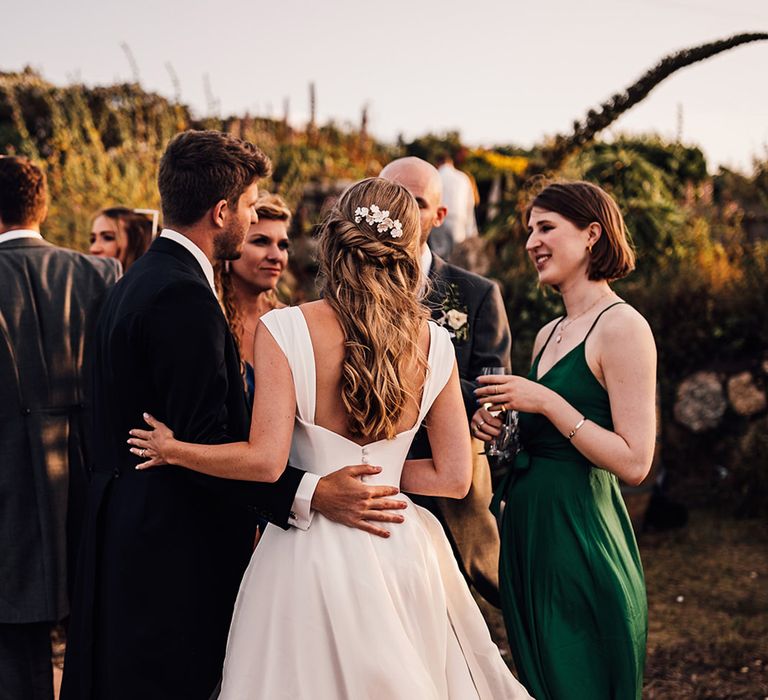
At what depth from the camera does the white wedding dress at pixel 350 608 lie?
2.35 m

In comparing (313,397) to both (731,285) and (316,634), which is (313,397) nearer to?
(316,634)

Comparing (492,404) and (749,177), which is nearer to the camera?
(492,404)

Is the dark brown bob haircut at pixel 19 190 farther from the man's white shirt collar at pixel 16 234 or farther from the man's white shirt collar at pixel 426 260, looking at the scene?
the man's white shirt collar at pixel 426 260

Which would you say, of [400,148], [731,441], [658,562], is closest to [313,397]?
[658,562]

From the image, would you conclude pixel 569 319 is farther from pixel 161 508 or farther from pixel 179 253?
pixel 161 508

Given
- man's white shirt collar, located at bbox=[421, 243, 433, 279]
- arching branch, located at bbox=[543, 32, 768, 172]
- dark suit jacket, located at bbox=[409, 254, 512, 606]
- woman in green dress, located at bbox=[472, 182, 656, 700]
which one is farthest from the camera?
arching branch, located at bbox=[543, 32, 768, 172]

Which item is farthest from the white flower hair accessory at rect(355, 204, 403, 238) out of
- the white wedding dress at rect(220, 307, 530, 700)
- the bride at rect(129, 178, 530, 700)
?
the white wedding dress at rect(220, 307, 530, 700)

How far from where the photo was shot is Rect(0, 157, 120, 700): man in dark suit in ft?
11.3

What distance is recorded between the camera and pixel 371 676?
2.33m

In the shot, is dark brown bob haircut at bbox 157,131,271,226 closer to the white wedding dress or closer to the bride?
the bride

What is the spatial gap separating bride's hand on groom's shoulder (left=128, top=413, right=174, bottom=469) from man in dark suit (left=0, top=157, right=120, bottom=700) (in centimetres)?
116

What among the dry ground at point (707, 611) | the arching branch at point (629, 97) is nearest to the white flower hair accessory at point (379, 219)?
the dry ground at point (707, 611)

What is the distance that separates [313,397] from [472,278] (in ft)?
4.73

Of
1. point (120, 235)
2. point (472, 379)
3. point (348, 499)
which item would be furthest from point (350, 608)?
point (120, 235)
